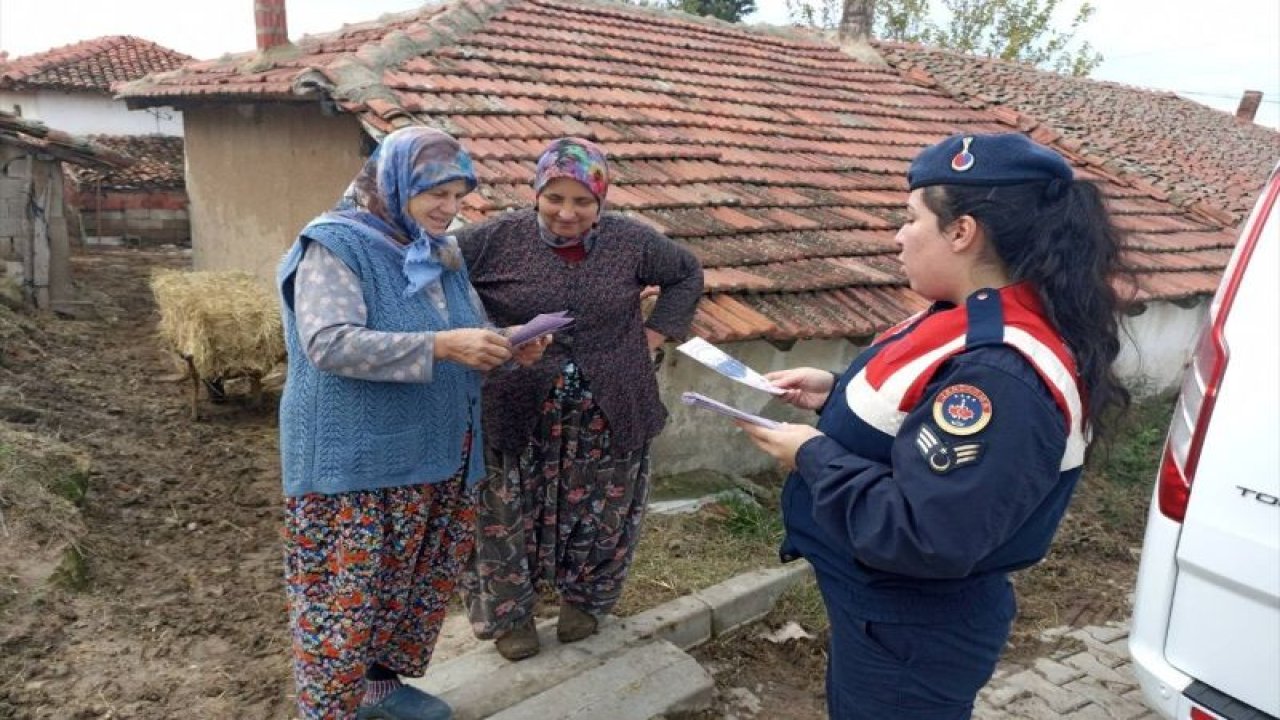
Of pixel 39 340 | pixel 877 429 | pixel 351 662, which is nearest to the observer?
pixel 877 429

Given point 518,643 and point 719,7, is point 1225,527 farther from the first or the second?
point 719,7

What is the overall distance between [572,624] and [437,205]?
166 cm

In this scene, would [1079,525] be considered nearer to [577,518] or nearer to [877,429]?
[577,518]

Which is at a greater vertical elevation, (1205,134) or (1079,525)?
(1205,134)

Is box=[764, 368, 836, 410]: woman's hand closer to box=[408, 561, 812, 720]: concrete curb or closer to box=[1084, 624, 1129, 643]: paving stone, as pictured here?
box=[408, 561, 812, 720]: concrete curb

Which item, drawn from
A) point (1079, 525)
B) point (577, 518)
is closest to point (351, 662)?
point (577, 518)

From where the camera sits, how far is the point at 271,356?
6.43 m

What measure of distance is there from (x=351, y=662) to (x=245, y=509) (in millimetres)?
3098

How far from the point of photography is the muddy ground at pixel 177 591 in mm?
2959

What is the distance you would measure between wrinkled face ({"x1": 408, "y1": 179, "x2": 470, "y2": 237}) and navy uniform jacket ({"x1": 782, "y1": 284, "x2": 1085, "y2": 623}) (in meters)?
1.13

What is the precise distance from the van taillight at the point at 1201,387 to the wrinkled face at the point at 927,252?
988 mm

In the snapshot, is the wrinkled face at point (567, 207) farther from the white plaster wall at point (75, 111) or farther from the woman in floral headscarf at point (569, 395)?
the white plaster wall at point (75, 111)

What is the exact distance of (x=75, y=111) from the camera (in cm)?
2416

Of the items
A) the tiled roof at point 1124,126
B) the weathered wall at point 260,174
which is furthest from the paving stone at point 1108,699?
the tiled roof at point 1124,126
